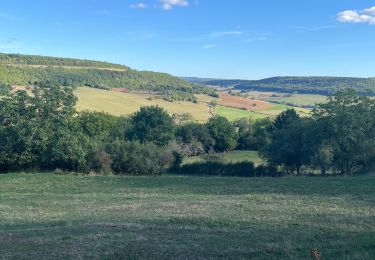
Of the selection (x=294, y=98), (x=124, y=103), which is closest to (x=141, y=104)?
(x=124, y=103)

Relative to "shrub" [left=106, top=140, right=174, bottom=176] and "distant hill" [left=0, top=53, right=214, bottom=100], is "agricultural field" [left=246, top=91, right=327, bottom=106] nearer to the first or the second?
"distant hill" [left=0, top=53, right=214, bottom=100]

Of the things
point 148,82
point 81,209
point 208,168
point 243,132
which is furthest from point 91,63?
point 81,209

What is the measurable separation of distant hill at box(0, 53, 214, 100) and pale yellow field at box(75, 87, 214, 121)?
7.54m

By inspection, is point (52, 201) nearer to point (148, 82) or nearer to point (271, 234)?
point (271, 234)

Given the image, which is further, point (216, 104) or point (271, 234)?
point (216, 104)

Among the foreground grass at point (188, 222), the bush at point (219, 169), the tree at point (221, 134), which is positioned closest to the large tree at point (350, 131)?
the bush at point (219, 169)

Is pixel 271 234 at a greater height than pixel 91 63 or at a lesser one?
lesser

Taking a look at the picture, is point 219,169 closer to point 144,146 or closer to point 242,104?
point 144,146

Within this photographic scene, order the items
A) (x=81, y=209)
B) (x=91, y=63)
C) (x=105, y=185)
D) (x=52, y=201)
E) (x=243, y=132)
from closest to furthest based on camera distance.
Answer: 1. (x=81, y=209)
2. (x=52, y=201)
3. (x=105, y=185)
4. (x=243, y=132)
5. (x=91, y=63)

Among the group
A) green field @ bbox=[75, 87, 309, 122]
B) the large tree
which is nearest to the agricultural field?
green field @ bbox=[75, 87, 309, 122]

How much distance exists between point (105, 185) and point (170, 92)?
107m

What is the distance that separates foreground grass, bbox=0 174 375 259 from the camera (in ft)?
37.3

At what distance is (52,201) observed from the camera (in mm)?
27109

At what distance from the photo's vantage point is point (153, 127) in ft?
223
